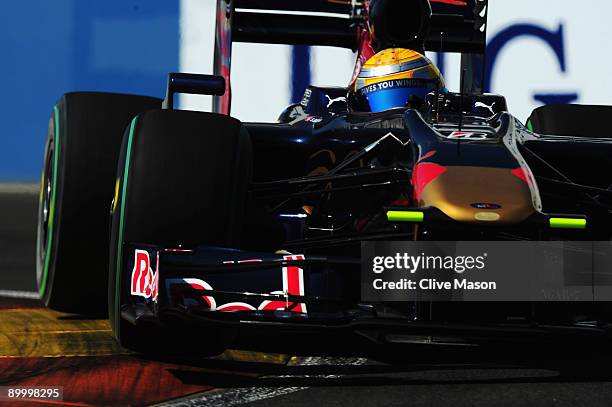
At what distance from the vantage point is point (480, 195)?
3857 millimetres

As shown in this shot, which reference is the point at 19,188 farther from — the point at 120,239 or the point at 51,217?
the point at 120,239

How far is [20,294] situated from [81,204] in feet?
4.18

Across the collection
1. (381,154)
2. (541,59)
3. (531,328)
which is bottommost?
(531,328)

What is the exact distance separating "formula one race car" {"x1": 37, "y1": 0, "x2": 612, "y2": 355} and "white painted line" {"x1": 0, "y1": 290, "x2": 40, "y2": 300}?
454mm

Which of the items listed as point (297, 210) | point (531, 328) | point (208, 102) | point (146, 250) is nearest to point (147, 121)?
point (146, 250)

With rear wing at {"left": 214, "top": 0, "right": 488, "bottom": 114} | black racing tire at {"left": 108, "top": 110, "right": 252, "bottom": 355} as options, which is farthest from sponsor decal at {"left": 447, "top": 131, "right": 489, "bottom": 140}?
rear wing at {"left": 214, "top": 0, "right": 488, "bottom": 114}

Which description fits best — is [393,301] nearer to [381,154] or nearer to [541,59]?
[381,154]

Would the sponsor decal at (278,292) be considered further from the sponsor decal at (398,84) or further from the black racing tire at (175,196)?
the sponsor decal at (398,84)

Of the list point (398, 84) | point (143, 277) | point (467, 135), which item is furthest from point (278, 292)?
point (398, 84)

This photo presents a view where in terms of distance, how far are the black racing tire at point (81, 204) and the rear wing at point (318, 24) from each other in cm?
159

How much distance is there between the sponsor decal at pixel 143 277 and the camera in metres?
3.87

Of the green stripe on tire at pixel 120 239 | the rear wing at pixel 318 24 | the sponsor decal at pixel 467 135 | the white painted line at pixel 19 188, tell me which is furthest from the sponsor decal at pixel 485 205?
the white painted line at pixel 19 188

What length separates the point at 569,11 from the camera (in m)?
10.7

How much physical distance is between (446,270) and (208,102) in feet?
22.5
